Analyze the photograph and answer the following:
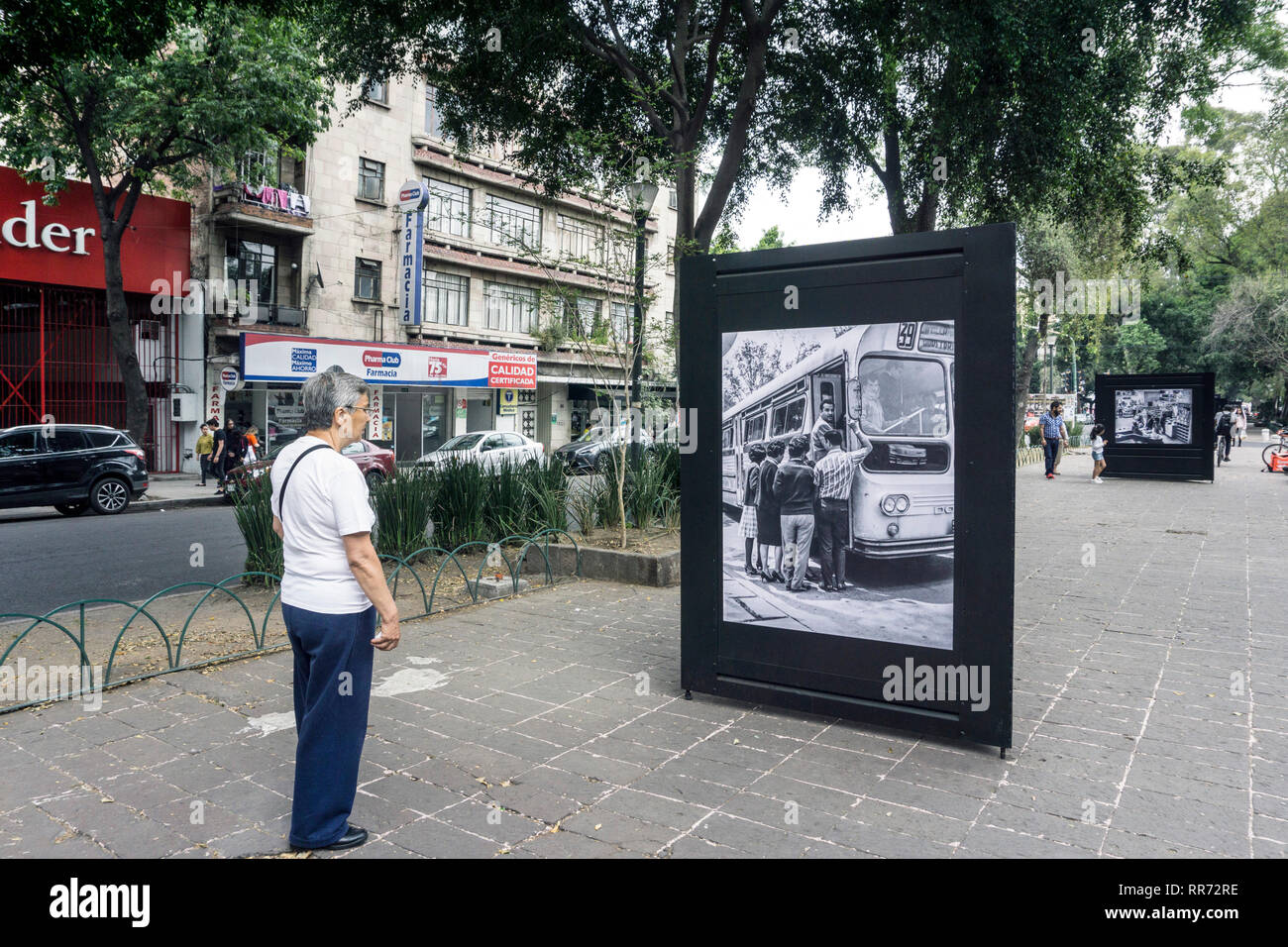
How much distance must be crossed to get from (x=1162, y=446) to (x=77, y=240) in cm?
2691

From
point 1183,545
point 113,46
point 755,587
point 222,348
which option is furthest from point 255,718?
point 222,348

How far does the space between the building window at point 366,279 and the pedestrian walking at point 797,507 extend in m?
26.1

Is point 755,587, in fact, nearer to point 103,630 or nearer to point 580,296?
point 103,630

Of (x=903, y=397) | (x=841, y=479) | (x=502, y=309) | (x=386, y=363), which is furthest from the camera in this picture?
(x=502, y=309)

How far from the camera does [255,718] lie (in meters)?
4.89

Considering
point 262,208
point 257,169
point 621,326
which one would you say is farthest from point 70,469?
point 262,208

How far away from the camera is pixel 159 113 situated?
18.8 metres

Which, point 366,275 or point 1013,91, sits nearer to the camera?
point 1013,91

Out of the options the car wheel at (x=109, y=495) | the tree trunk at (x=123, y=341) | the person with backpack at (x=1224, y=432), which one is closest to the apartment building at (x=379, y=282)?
the tree trunk at (x=123, y=341)

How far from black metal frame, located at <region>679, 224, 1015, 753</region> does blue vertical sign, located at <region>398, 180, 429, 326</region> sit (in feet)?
83.1

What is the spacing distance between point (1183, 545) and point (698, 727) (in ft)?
30.7

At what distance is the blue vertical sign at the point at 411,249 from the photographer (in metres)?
28.5

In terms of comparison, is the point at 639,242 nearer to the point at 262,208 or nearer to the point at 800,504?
the point at 800,504

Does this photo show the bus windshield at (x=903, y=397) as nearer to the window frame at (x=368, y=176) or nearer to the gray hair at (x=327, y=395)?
the gray hair at (x=327, y=395)
